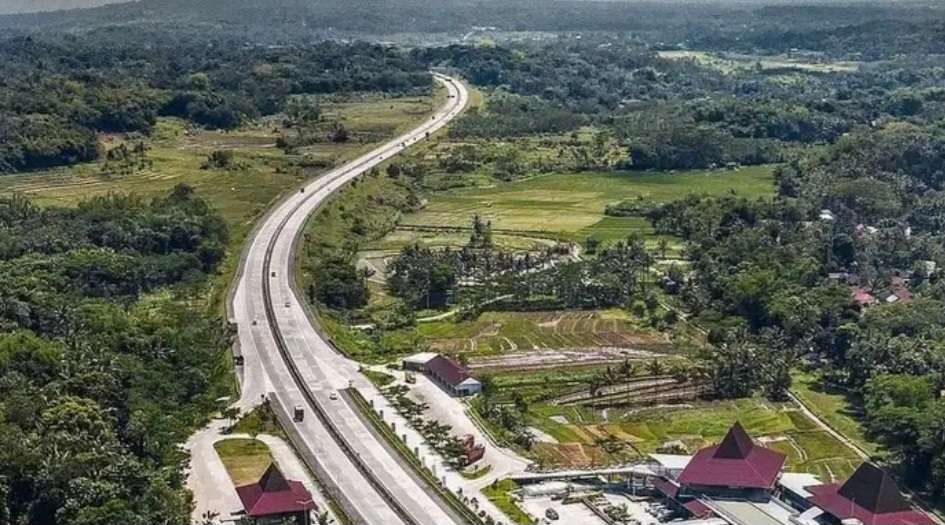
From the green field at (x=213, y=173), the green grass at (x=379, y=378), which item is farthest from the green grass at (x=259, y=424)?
the green field at (x=213, y=173)

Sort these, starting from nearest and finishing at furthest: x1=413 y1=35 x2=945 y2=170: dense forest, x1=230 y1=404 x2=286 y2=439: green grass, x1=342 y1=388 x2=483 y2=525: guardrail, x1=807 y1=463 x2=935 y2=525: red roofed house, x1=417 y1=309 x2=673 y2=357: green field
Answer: x1=807 y1=463 x2=935 y2=525: red roofed house
x1=342 y1=388 x2=483 y2=525: guardrail
x1=230 y1=404 x2=286 y2=439: green grass
x1=417 y1=309 x2=673 y2=357: green field
x1=413 y1=35 x2=945 y2=170: dense forest

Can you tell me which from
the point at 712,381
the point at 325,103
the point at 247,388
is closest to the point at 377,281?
the point at 247,388

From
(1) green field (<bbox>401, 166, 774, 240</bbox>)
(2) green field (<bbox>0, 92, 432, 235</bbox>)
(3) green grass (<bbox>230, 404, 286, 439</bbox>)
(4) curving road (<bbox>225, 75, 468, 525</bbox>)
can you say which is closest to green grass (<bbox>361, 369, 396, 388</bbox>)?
(4) curving road (<bbox>225, 75, 468, 525</bbox>)

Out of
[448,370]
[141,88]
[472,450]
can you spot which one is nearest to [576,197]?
[448,370]

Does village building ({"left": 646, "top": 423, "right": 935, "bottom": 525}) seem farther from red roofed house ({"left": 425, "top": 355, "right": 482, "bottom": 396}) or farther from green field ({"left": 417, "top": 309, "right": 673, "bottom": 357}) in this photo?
green field ({"left": 417, "top": 309, "right": 673, "bottom": 357})

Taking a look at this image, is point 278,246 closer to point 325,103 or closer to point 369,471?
point 369,471

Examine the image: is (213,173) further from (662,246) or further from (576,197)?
(662,246)
